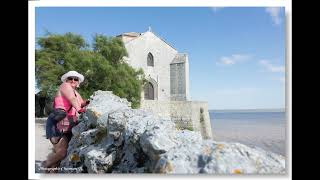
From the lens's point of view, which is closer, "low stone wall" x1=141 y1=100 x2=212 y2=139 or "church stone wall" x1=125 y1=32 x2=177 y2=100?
"low stone wall" x1=141 y1=100 x2=212 y2=139

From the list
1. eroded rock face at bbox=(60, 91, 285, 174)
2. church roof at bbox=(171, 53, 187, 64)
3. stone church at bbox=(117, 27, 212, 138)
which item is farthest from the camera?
stone church at bbox=(117, 27, 212, 138)

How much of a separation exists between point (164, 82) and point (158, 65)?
36 cm

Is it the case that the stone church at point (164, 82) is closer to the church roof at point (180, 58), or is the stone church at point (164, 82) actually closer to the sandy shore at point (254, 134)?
the church roof at point (180, 58)

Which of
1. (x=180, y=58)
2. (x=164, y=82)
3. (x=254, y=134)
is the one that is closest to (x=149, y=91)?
(x=164, y=82)

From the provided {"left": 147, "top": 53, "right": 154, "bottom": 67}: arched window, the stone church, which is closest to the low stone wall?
the stone church

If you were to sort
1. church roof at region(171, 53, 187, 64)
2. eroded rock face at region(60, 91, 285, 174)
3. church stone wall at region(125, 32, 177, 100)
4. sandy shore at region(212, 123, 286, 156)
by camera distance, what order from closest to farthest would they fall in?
1. eroded rock face at region(60, 91, 285, 174)
2. sandy shore at region(212, 123, 286, 156)
3. church roof at region(171, 53, 187, 64)
4. church stone wall at region(125, 32, 177, 100)

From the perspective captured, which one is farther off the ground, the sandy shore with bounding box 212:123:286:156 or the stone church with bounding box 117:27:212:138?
the stone church with bounding box 117:27:212:138

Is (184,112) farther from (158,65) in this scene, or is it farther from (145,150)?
(145,150)

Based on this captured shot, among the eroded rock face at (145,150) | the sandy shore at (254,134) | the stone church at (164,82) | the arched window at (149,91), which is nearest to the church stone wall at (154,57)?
the stone church at (164,82)

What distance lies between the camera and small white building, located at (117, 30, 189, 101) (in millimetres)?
8039

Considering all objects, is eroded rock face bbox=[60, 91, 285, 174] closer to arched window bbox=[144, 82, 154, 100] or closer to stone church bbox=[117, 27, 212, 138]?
stone church bbox=[117, 27, 212, 138]

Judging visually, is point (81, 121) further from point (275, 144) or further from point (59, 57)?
point (275, 144)

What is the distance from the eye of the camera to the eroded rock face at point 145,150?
4.96 m

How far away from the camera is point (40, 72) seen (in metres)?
7.52
